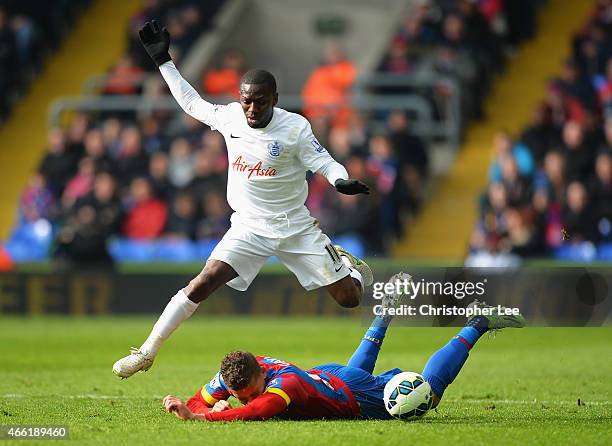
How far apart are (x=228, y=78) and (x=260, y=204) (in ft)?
45.5

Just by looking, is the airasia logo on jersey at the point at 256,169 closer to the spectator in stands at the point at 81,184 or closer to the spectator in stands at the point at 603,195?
the spectator in stands at the point at 603,195

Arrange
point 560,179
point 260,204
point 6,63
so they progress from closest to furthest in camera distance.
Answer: point 260,204
point 560,179
point 6,63

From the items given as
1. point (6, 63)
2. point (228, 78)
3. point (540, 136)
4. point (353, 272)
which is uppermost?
point (6, 63)

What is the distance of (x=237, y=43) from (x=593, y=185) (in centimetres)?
991

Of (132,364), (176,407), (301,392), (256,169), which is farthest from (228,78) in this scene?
(176,407)

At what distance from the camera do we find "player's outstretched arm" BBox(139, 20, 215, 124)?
1095 cm

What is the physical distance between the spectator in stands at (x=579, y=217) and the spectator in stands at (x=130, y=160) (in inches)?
298

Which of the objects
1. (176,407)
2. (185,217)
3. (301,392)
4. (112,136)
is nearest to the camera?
(176,407)

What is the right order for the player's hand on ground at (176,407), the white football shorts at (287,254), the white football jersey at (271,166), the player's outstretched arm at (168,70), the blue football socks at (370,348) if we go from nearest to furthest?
the player's hand on ground at (176,407) → the blue football socks at (370,348) → the white football jersey at (271,166) → the white football shorts at (287,254) → the player's outstretched arm at (168,70)

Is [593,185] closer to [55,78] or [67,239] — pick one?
[67,239]

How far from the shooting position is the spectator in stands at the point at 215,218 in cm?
2145

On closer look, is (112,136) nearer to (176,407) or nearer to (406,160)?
(406,160)

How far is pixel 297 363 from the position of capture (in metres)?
13.7

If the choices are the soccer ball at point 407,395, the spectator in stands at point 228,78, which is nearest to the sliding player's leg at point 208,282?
the soccer ball at point 407,395
